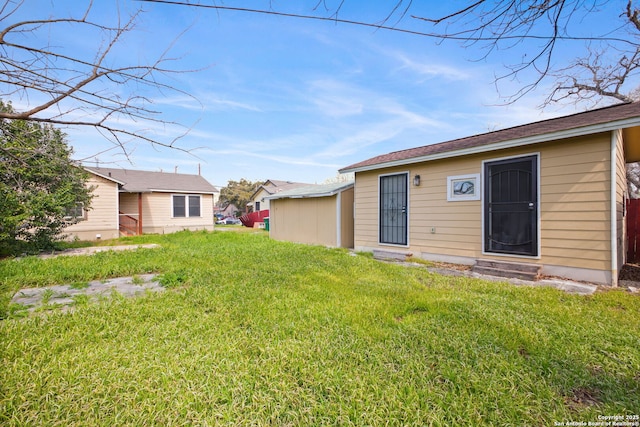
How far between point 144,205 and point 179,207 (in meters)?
1.66

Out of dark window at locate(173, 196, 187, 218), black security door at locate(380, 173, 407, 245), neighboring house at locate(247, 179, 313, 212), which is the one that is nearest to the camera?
black security door at locate(380, 173, 407, 245)

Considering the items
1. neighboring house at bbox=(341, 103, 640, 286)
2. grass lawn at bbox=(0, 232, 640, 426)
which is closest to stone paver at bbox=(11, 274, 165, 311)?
grass lawn at bbox=(0, 232, 640, 426)

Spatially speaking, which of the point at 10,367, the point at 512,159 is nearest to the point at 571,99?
the point at 512,159

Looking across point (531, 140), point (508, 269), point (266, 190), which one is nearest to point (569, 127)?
point (531, 140)

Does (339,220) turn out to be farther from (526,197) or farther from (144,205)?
(144,205)

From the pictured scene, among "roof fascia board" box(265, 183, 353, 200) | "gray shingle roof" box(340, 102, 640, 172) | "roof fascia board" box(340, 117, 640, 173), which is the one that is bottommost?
"roof fascia board" box(265, 183, 353, 200)

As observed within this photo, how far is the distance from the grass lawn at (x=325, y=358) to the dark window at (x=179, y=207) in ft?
38.9

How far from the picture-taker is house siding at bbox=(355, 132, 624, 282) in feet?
13.6

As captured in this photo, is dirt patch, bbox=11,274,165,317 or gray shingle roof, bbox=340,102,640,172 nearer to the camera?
dirt patch, bbox=11,274,165,317

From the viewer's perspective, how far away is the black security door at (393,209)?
6.85 meters

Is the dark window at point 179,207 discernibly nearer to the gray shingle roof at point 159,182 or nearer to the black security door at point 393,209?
the gray shingle roof at point 159,182

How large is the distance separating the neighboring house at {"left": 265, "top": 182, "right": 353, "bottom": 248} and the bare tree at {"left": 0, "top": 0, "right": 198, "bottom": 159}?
682 cm

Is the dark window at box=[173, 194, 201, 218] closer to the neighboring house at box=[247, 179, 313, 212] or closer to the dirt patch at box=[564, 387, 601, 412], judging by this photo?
the neighboring house at box=[247, 179, 313, 212]

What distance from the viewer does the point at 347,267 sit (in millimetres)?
5328
